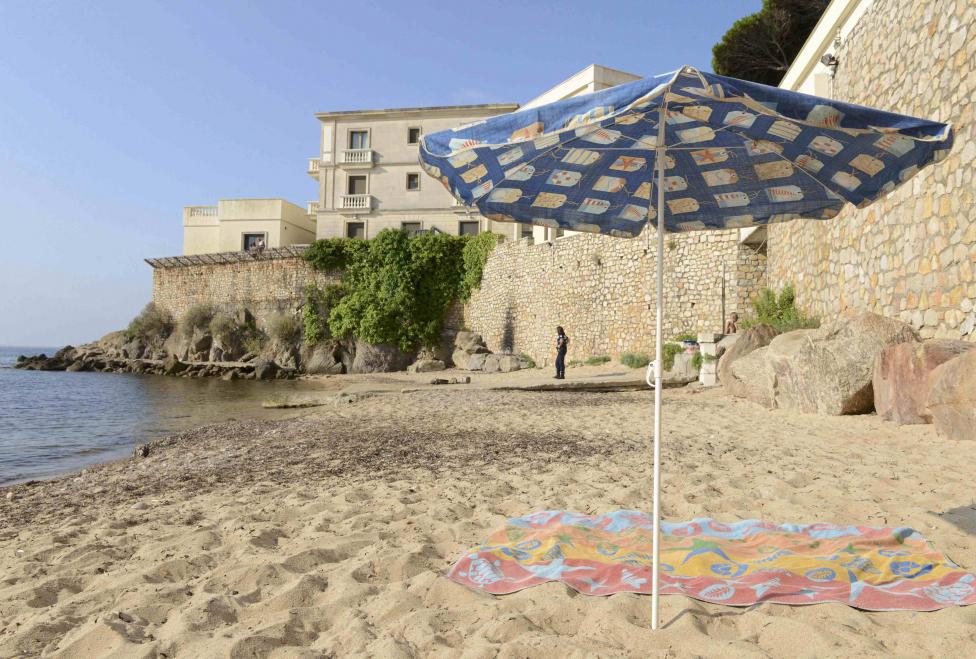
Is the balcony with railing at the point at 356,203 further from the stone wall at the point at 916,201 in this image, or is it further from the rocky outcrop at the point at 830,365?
the rocky outcrop at the point at 830,365

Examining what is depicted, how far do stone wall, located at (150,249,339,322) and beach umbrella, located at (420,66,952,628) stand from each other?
90.6 feet

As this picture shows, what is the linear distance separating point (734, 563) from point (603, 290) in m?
17.3

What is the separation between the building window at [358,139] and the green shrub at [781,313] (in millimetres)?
23542

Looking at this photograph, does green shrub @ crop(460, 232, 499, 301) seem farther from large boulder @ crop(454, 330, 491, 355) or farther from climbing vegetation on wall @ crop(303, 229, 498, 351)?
large boulder @ crop(454, 330, 491, 355)

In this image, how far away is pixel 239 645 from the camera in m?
2.06

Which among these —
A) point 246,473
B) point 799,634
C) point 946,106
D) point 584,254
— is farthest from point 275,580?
point 584,254

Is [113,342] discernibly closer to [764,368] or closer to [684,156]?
[764,368]

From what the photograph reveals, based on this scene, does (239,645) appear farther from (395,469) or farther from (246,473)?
(246,473)

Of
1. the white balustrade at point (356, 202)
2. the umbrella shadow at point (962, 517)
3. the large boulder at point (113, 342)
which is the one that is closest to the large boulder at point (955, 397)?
the umbrella shadow at point (962, 517)

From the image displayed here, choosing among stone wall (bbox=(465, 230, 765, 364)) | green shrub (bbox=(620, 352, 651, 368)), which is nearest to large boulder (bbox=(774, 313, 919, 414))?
stone wall (bbox=(465, 230, 765, 364))

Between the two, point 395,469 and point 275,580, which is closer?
point 275,580

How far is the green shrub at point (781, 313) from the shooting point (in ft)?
36.8

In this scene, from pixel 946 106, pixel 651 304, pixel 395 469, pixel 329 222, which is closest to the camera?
pixel 395 469

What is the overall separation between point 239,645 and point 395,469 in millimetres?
3030
